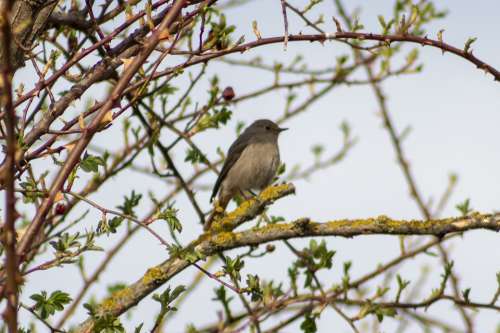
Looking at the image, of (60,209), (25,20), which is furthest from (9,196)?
(60,209)

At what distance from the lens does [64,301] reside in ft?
10.5

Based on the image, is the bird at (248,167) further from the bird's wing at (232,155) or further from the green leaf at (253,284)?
the green leaf at (253,284)

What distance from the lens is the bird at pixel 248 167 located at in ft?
29.6

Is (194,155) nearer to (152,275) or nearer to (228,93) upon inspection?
(228,93)

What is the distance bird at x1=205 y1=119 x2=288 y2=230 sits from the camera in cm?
902

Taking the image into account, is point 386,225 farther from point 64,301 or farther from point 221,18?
point 64,301


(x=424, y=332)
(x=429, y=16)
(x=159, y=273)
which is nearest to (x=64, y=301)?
(x=159, y=273)

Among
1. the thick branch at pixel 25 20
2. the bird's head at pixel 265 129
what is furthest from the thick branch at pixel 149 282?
the bird's head at pixel 265 129

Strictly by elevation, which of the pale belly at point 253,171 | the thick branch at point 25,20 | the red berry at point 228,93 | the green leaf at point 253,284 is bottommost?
the green leaf at point 253,284

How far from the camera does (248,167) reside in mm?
9125

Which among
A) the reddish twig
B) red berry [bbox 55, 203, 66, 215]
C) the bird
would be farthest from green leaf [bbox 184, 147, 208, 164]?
the reddish twig

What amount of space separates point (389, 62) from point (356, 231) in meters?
2.57

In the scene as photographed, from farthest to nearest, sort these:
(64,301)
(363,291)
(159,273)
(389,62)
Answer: (389,62) < (363,291) < (159,273) < (64,301)

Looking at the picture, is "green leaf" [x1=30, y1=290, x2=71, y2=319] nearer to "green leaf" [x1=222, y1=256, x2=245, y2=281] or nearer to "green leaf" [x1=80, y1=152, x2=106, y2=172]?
"green leaf" [x1=80, y1=152, x2=106, y2=172]
